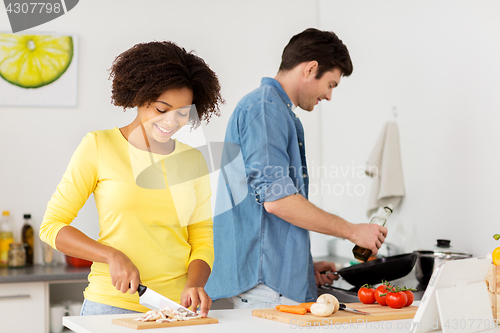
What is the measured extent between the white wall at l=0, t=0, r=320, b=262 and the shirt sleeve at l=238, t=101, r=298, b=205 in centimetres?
129

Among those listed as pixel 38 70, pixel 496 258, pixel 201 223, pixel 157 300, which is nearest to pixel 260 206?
pixel 201 223

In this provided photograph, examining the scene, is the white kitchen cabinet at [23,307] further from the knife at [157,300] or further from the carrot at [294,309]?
the carrot at [294,309]

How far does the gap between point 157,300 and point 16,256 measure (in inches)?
59.3

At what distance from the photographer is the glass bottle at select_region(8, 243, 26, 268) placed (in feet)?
7.34

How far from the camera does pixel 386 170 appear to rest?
202 centimetres

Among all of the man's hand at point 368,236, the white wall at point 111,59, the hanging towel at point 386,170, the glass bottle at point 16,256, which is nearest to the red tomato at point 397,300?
the man's hand at point 368,236

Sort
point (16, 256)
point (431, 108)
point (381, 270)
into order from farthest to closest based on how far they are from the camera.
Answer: point (16, 256) < point (431, 108) < point (381, 270)

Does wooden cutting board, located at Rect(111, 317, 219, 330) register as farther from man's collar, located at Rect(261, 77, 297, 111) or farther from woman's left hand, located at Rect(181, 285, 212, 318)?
man's collar, located at Rect(261, 77, 297, 111)

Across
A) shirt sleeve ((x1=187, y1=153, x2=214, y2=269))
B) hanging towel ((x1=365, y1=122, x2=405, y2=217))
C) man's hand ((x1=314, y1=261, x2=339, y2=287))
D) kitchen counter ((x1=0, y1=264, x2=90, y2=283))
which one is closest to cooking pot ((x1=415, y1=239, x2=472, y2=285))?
man's hand ((x1=314, y1=261, x2=339, y2=287))

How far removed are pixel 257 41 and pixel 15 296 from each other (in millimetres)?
1701

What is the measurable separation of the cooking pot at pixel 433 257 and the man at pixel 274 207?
14.7 inches

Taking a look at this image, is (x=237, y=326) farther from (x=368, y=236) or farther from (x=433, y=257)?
(x=433, y=257)

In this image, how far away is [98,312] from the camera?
107cm

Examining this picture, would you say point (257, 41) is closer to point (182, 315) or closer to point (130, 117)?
point (130, 117)
